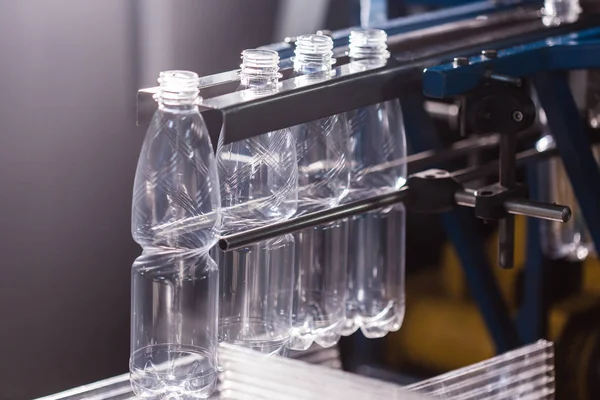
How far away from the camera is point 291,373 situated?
122 cm

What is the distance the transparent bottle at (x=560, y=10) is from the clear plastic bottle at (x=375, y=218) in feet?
1.72

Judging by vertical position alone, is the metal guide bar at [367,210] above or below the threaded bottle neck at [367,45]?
below

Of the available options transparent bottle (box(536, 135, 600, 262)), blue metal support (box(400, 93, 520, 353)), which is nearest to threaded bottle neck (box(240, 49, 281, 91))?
blue metal support (box(400, 93, 520, 353))

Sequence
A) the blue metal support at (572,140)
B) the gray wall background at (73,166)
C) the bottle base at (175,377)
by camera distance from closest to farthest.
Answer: the bottle base at (175,377), the blue metal support at (572,140), the gray wall background at (73,166)

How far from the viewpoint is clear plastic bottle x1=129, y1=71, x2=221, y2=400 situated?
4.12ft

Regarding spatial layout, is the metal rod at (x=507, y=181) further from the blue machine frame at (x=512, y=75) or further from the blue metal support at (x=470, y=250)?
the blue metal support at (x=470, y=250)

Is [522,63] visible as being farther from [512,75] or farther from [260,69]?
[260,69]

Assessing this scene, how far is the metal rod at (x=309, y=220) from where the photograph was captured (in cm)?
137

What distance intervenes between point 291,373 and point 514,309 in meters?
1.91

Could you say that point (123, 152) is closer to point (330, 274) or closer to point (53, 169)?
point (53, 169)

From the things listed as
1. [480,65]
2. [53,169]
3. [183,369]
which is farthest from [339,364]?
[53,169]

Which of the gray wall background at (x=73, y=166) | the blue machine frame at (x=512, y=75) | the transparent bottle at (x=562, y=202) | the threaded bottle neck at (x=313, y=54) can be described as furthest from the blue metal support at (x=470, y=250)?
the gray wall background at (x=73, y=166)

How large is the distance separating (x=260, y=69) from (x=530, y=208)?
0.50 meters

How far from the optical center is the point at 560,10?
6.81 ft
